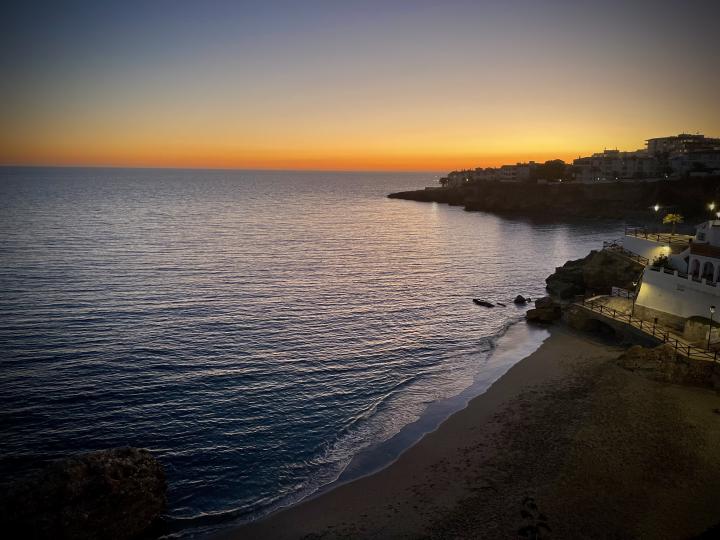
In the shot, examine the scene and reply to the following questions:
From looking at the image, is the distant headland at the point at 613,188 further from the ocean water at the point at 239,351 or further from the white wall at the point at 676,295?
the white wall at the point at 676,295

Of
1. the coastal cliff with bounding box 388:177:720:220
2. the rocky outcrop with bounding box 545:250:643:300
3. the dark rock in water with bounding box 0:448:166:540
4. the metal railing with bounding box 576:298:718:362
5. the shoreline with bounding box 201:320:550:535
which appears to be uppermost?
the coastal cliff with bounding box 388:177:720:220

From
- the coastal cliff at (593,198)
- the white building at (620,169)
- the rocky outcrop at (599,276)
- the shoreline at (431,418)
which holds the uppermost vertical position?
the white building at (620,169)

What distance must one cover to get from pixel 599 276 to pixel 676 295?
13136mm

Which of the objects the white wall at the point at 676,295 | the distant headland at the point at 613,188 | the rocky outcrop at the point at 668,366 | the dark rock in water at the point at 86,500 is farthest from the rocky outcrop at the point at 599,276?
the distant headland at the point at 613,188

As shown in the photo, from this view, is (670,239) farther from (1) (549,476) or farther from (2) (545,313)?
(1) (549,476)

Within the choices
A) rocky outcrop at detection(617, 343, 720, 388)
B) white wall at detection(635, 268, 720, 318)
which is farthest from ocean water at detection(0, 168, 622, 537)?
white wall at detection(635, 268, 720, 318)

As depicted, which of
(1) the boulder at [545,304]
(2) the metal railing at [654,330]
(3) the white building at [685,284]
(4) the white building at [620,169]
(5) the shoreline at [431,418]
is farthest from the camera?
(4) the white building at [620,169]

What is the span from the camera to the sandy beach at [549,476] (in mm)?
18422

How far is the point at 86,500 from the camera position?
58.0 feet

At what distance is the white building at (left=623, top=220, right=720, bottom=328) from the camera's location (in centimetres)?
3375

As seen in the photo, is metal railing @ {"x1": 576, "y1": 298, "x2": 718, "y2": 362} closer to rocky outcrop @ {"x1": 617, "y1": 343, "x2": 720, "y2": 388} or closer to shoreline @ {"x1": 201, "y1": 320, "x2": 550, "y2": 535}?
rocky outcrop @ {"x1": 617, "y1": 343, "x2": 720, "y2": 388}

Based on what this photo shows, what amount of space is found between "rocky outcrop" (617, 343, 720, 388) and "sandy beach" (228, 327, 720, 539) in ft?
2.15

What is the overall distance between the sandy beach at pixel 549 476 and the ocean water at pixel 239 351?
6.18ft

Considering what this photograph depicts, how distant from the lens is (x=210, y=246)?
260 ft
